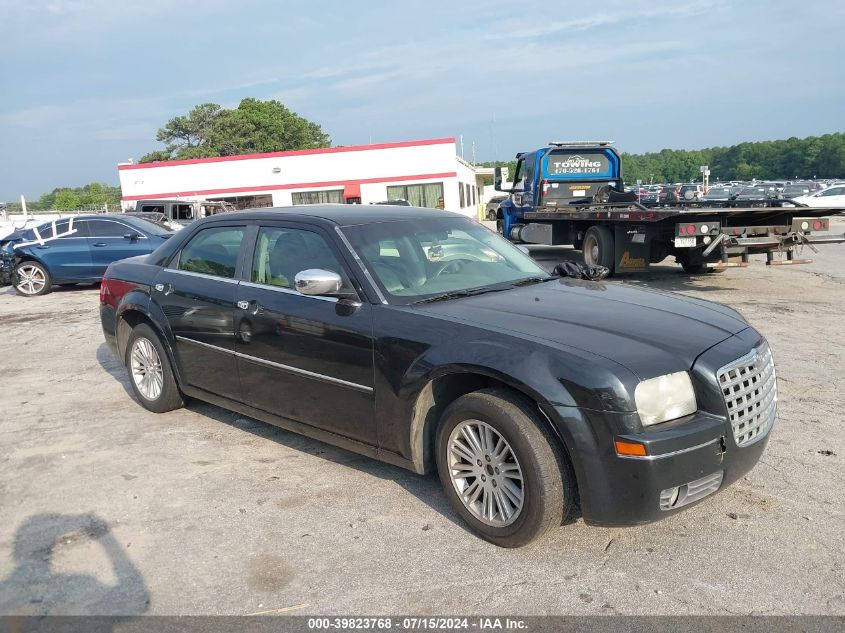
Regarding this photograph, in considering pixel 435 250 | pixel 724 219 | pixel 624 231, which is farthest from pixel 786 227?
pixel 435 250

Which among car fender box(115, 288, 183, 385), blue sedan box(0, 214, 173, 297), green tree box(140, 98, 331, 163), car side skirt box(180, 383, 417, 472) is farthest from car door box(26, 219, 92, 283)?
green tree box(140, 98, 331, 163)

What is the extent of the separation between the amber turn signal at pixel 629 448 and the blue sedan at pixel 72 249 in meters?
12.6

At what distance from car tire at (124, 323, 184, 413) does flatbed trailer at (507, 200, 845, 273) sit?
7482 mm

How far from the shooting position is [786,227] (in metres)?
10.8

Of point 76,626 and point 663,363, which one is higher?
point 663,363

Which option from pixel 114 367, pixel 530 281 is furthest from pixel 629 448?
pixel 114 367

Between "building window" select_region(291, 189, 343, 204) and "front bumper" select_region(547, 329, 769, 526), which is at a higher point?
"building window" select_region(291, 189, 343, 204)

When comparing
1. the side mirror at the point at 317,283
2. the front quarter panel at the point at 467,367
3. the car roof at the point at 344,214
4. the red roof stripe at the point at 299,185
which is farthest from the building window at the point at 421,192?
the front quarter panel at the point at 467,367

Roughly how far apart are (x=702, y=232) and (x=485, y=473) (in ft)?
26.5

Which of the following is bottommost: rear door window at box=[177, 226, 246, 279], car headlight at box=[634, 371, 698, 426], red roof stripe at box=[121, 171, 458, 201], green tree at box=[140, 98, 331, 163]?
car headlight at box=[634, 371, 698, 426]

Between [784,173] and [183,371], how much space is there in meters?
140

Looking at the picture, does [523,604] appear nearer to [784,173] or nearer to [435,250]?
[435,250]

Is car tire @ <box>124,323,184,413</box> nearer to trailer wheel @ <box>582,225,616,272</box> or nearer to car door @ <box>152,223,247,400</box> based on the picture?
car door @ <box>152,223,247,400</box>

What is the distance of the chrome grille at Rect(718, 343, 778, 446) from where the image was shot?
3293mm
